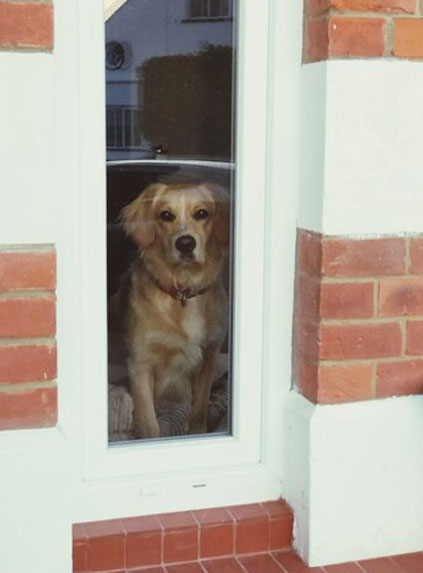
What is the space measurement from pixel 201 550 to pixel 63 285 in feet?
2.75

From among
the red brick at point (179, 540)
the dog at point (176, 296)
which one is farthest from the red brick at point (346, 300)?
the red brick at point (179, 540)

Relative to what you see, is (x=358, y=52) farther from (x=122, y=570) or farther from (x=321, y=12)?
(x=122, y=570)

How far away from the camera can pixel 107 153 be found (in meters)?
2.61

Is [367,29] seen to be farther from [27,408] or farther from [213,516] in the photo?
[213,516]

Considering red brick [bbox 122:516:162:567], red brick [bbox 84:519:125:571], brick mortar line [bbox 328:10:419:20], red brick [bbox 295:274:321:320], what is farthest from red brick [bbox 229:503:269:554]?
brick mortar line [bbox 328:10:419:20]

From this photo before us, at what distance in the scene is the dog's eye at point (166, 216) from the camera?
108 inches

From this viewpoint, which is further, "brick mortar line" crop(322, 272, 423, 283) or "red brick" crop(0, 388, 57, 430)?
"brick mortar line" crop(322, 272, 423, 283)

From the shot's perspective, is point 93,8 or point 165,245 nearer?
point 93,8

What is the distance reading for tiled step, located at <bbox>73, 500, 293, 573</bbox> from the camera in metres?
2.64

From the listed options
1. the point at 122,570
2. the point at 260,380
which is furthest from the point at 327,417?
the point at 122,570

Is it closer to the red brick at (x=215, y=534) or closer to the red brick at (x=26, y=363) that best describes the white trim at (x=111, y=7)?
the red brick at (x=26, y=363)

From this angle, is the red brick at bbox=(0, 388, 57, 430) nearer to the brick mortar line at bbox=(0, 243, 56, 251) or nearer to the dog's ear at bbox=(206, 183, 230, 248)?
the brick mortar line at bbox=(0, 243, 56, 251)

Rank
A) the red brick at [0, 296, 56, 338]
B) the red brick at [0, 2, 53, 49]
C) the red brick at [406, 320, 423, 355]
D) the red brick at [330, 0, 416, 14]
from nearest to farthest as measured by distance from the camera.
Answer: the red brick at [0, 2, 53, 49] < the red brick at [0, 296, 56, 338] < the red brick at [330, 0, 416, 14] < the red brick at [406, 320, 423, 355]

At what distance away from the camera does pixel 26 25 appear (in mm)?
2277
